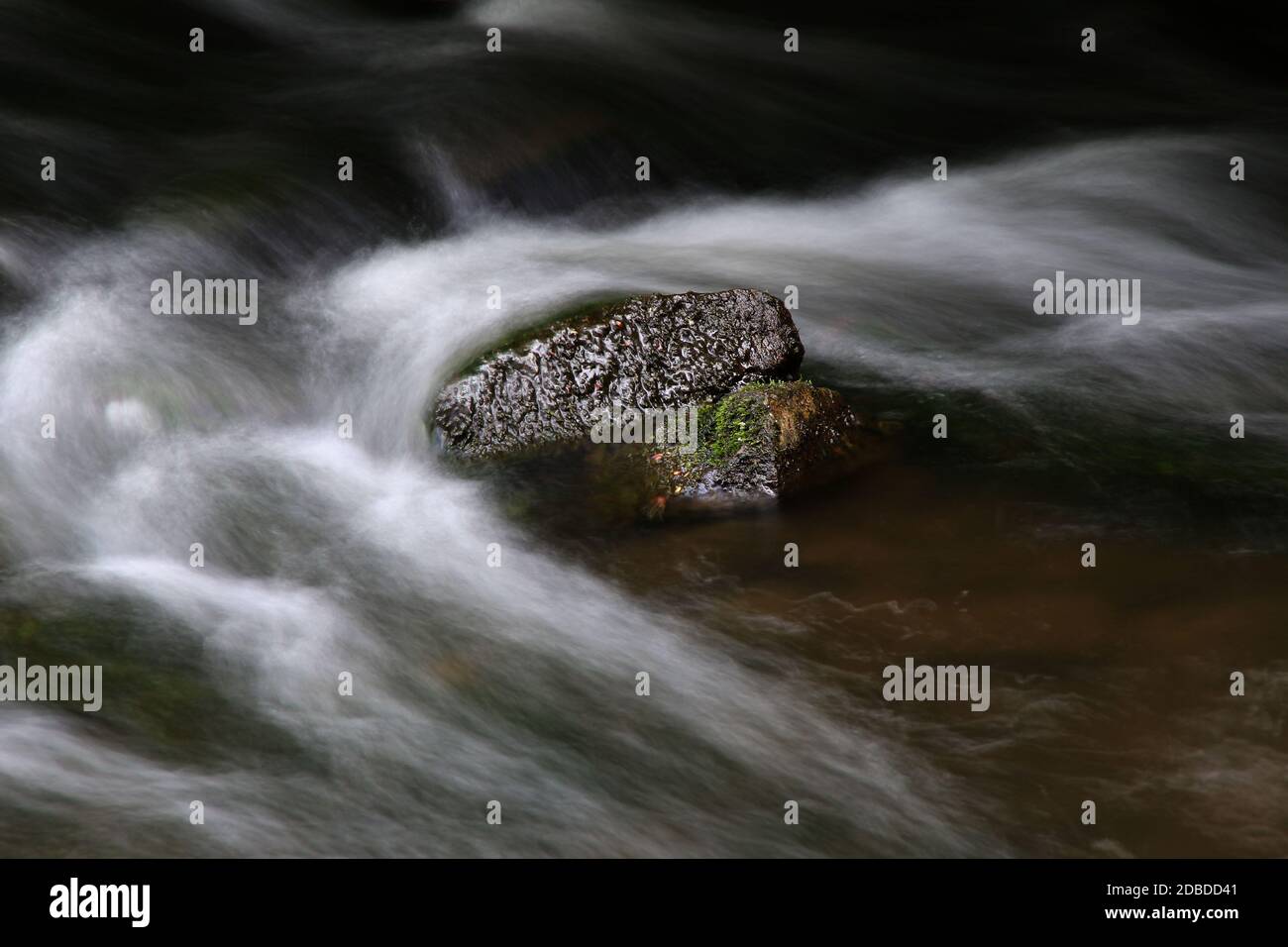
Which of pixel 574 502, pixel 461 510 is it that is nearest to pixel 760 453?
pixel 574 502

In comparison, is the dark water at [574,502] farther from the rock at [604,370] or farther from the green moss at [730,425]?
the green moss at [730,425]

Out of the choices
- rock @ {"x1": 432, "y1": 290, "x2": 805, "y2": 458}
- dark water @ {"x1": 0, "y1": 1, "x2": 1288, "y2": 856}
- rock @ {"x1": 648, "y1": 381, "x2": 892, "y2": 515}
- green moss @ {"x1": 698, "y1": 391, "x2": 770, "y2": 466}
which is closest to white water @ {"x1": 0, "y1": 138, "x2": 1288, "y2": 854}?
dark water @ {"x1": 0, "y1": 1, "x2": 1288, "y2": 856}

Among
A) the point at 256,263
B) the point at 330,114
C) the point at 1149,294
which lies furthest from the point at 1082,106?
the point at 256,263

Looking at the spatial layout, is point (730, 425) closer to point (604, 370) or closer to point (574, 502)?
point (604, 370)

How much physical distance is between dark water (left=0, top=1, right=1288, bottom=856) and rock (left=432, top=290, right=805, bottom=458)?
13.0 inches

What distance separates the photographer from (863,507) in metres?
6.48

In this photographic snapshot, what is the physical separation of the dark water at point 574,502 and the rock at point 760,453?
23 centimetres

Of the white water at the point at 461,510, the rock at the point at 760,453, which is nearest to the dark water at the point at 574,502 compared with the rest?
the white water at the point at 461,510

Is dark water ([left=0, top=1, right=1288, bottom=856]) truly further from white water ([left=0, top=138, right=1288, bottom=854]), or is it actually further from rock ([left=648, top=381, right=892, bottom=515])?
rock ([left=648, top=381, right=892, bottom=515])

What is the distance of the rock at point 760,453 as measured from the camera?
6520mm

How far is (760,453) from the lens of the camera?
6586 mm

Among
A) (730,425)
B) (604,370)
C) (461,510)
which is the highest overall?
(604,370)

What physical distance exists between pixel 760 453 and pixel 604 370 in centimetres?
95

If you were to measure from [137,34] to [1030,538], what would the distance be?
26.5ft
